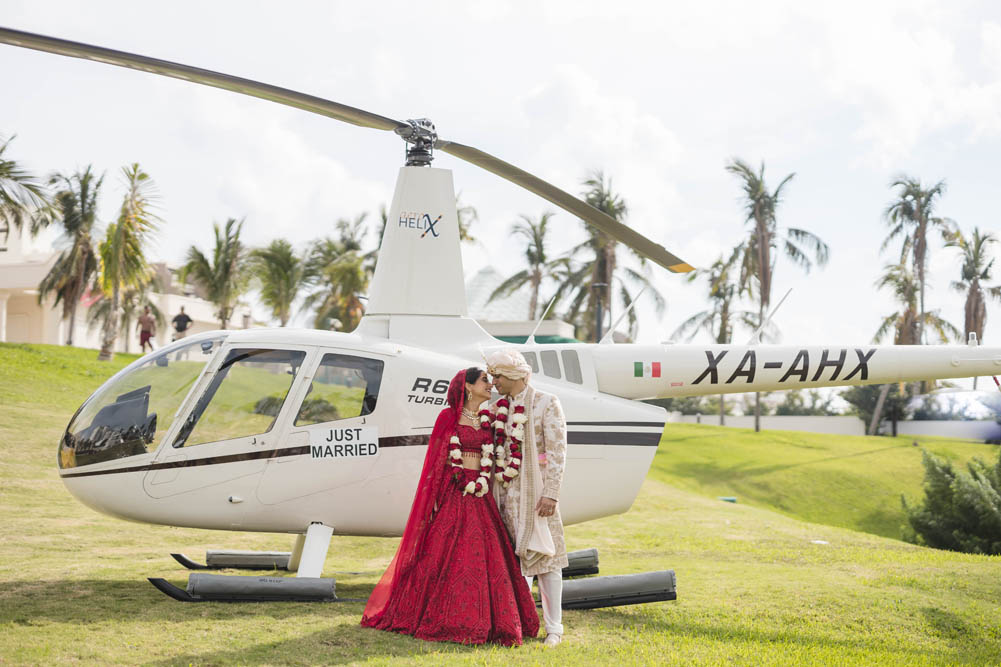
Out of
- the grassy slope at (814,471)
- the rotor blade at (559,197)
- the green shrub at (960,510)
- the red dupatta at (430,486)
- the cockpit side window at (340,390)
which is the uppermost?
the rotor blade at (559,197)

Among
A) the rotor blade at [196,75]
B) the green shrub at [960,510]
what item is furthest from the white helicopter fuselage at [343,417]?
the green shrub at [960,510]

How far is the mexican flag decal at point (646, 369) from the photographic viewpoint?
8141 mm

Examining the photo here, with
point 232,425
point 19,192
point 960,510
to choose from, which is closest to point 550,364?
point 232,425

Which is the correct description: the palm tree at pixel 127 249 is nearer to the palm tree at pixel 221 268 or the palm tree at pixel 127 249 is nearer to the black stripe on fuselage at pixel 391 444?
the palm tree at pixel 221 268

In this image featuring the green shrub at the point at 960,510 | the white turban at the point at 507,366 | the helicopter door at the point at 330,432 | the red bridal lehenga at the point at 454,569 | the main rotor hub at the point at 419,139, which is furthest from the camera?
the green shrub at the point at 960,510

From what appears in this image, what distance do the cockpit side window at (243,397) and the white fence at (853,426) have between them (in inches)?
1479

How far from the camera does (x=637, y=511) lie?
15.8 m

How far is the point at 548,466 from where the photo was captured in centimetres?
560

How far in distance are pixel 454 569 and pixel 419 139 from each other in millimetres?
4368

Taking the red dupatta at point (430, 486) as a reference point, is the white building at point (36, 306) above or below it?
above

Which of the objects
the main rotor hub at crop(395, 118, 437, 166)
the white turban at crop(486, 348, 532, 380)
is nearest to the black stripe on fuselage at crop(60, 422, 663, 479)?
the white turban at crop(486, 348, 532, 380)

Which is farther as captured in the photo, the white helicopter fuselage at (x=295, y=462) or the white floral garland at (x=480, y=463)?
the white helicopter fuselage at (x=295, y=462)

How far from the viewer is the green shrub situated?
1412cm

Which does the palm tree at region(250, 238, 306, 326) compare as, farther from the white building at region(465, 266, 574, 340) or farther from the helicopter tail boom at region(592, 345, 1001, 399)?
the helicopter tail boom at region(592, 345, 1001, 399)
